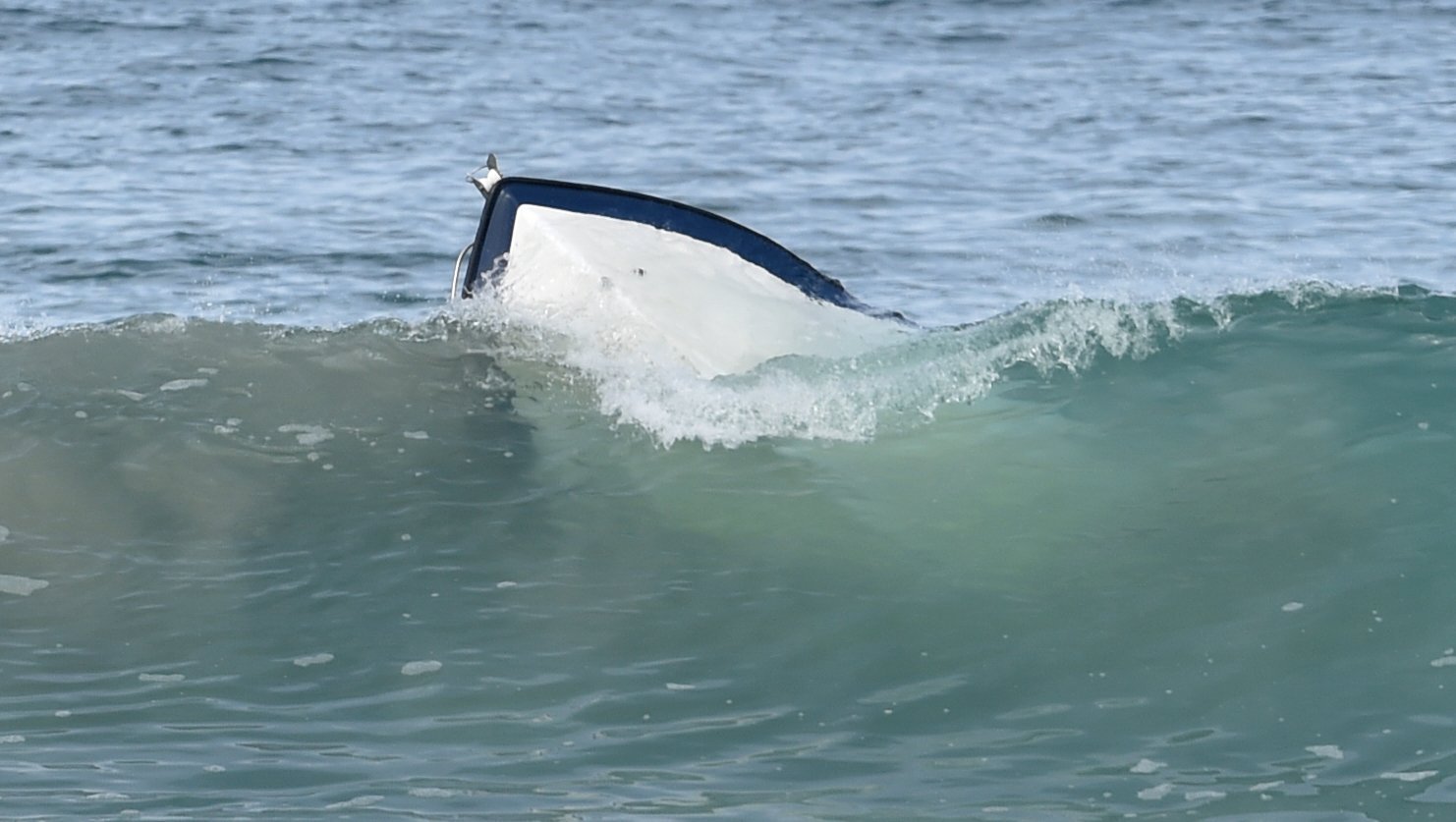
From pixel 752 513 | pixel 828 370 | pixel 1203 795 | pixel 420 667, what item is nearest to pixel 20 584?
pixel 420 667

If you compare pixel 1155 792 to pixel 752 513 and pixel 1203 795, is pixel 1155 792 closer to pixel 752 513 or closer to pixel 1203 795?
pixel 1203 795

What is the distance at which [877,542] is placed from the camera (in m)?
8.12

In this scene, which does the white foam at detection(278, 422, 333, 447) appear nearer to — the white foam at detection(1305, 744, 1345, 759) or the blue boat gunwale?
the blue boat gunwale

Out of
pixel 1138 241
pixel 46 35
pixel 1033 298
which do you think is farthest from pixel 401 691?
pixel 46 35

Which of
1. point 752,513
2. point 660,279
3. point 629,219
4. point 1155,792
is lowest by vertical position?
point 1155,792

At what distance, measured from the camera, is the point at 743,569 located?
26.0ft

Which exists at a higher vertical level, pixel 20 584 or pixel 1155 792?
pixel 20 584

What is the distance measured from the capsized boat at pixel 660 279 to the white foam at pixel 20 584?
368cm

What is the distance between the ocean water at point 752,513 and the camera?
20.4 ft

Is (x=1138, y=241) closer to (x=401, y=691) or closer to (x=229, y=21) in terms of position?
(x=401, y=691)

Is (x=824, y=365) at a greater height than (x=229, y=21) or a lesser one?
lesser

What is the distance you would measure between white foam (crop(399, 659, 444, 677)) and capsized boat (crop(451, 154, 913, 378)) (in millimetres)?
3314

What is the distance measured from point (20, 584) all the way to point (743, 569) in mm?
3430

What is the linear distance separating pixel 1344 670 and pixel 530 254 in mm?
5872
